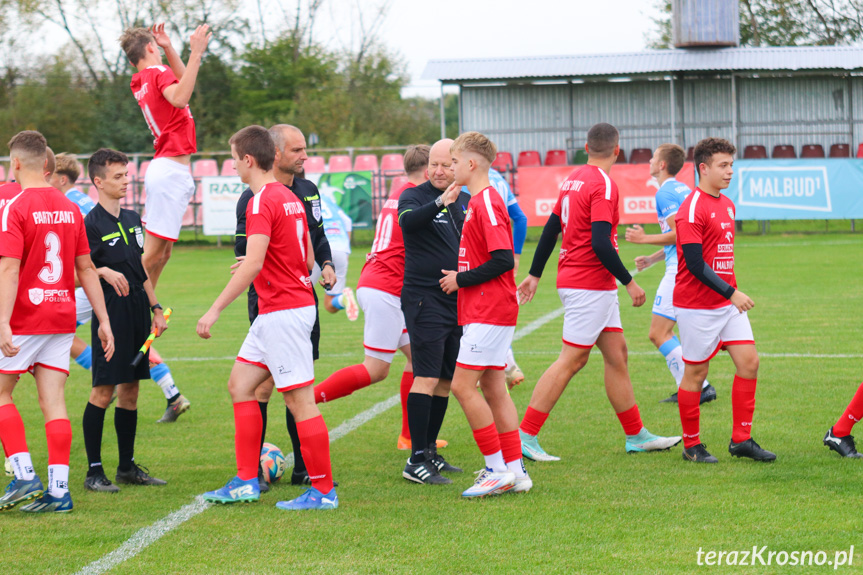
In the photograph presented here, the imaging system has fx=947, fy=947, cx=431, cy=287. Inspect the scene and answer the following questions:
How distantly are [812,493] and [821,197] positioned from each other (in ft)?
64.9

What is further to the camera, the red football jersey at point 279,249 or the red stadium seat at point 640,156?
the red stadium seat at point 640,156

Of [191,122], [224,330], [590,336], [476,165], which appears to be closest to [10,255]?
[191,122]

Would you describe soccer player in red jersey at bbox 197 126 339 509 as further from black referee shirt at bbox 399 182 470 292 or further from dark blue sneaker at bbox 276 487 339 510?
black referee shirt at bbox 399 182 470 292

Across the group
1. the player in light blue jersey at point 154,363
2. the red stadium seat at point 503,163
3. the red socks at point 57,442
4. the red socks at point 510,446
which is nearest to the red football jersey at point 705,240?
the red socks at point 510,446

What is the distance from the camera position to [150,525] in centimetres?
496

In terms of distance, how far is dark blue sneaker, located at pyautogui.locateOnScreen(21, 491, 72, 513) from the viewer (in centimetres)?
524

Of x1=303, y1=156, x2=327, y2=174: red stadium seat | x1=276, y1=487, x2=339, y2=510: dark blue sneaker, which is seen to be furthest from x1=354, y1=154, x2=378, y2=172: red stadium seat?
x1=276, y1=487, x2=339, y2=510: dark blue sneaker

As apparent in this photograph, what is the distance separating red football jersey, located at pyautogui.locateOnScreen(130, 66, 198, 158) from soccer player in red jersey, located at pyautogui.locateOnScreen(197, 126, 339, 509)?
5.02 feet

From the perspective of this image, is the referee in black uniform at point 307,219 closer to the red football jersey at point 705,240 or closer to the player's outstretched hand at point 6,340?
the player's outstretched hand at point 6,340

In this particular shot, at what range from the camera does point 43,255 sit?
5.27 metres

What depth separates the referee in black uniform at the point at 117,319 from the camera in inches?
229

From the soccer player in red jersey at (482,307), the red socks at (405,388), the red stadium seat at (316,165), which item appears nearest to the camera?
the soccer player in red jersey at (482,307)

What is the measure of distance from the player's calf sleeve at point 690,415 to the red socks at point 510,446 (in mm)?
1198

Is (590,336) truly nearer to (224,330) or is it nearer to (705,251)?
(705,251)
